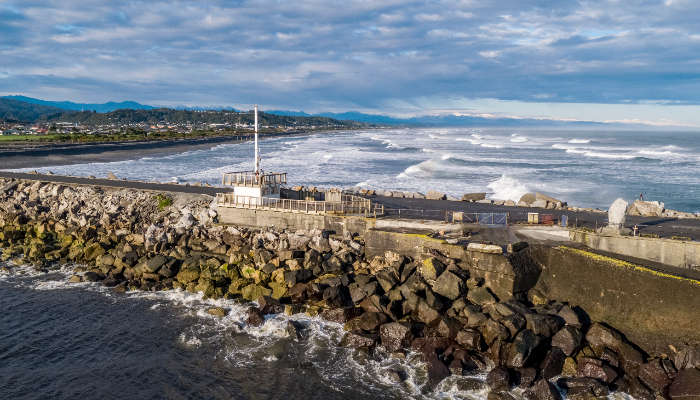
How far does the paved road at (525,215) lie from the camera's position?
2075 cm

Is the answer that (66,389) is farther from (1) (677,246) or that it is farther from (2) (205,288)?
(1) (677,246)

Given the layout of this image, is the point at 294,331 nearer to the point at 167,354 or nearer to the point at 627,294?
the point at 167,354

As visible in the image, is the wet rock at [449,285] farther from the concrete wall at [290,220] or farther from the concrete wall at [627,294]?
the concrete wall at [290,220]

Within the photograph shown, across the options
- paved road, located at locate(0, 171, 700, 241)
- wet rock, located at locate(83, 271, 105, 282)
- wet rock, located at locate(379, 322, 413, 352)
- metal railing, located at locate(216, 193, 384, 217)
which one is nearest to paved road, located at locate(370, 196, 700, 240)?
paved road, located at locate(0, 171, 700, 241)

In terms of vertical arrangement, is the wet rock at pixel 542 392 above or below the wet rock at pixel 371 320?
below

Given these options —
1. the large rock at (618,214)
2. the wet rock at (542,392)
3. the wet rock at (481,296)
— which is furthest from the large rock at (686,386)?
the large rock at (618,214)

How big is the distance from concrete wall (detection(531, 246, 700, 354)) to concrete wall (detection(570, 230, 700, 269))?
1524 millimetres

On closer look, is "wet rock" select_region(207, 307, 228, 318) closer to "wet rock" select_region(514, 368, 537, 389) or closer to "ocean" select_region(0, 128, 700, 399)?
"ocean" select_region(0, 128, 700, 399)

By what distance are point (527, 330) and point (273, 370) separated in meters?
7.51

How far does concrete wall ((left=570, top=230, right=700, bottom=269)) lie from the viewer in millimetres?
17203

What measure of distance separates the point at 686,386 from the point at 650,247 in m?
5.98

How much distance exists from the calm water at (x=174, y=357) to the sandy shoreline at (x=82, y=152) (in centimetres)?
4035

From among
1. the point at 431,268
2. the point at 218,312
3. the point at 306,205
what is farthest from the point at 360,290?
the point at 306,205

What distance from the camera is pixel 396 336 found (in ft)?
52.2
